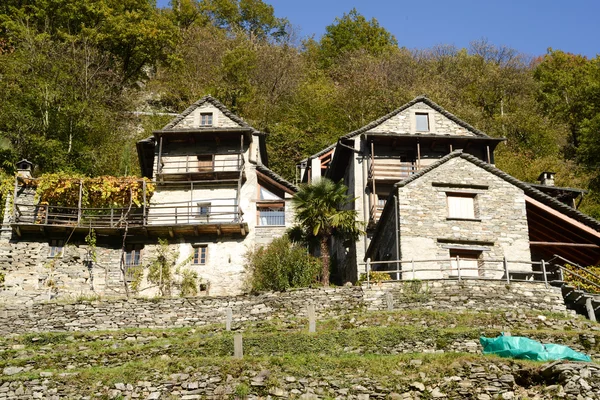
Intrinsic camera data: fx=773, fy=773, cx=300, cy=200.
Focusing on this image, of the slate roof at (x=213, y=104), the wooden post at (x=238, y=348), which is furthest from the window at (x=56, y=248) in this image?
the wooden post at (x=238, y=348)

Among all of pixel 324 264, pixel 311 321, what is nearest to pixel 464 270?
pixel 324 264

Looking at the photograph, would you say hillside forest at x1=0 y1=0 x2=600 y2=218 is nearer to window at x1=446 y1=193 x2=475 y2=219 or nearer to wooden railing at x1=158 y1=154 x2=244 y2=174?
wooden railing at x1=158 y1=154 x2=244 y2=174

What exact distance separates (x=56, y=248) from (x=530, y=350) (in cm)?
2328

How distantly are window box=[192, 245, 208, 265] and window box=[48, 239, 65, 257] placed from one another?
6181 millimetres

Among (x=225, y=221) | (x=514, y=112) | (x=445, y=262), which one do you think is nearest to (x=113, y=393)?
(x=445, y=262)

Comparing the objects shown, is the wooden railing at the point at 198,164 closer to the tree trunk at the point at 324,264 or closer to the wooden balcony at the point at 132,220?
the wooden balcony at the point at 132,220

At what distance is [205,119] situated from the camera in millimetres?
39969

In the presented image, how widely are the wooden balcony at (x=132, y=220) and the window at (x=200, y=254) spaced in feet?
2.35

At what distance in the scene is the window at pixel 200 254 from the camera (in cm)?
3625

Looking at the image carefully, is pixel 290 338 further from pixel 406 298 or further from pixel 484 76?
pixel 484 76

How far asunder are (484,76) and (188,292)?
116 feet

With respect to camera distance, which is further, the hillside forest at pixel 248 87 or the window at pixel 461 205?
the hillside forest at pixel 248 87

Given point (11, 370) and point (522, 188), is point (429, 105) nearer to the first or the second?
point (522, 188)

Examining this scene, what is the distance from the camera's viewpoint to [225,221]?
122 feet
